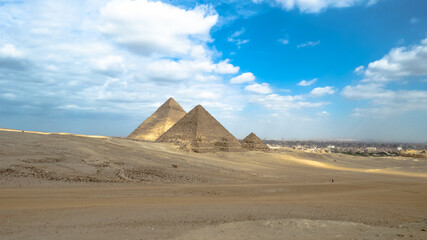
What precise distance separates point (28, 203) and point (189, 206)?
15.6 feet

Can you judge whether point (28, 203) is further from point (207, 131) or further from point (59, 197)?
point (207, 131)

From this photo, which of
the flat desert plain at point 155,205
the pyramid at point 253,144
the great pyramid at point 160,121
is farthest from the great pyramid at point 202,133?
the flat desert plain at point 155,205

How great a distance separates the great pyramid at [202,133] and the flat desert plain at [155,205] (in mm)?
21102

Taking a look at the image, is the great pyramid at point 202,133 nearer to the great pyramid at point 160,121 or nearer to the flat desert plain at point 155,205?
the great pyramid at point 160,121

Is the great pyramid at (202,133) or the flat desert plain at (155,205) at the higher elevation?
the great pyramid at (202,133)

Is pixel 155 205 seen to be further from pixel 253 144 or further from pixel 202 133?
pixel 253 144

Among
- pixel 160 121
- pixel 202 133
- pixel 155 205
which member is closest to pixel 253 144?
pixel 202 133

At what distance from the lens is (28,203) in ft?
25.8

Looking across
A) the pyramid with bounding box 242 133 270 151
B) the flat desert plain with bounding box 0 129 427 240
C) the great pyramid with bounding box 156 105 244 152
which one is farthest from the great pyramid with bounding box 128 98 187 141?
the flat desert plain with bounding box 0 129 427 240

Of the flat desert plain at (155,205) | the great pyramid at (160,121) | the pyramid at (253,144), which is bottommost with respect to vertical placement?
the flat desert plain at (155,205)

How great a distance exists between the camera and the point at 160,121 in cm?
5794

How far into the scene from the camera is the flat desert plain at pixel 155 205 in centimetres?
→ 577

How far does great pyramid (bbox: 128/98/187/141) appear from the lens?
55519 millimetres

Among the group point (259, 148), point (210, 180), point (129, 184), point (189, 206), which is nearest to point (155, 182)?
point (129, 184)
